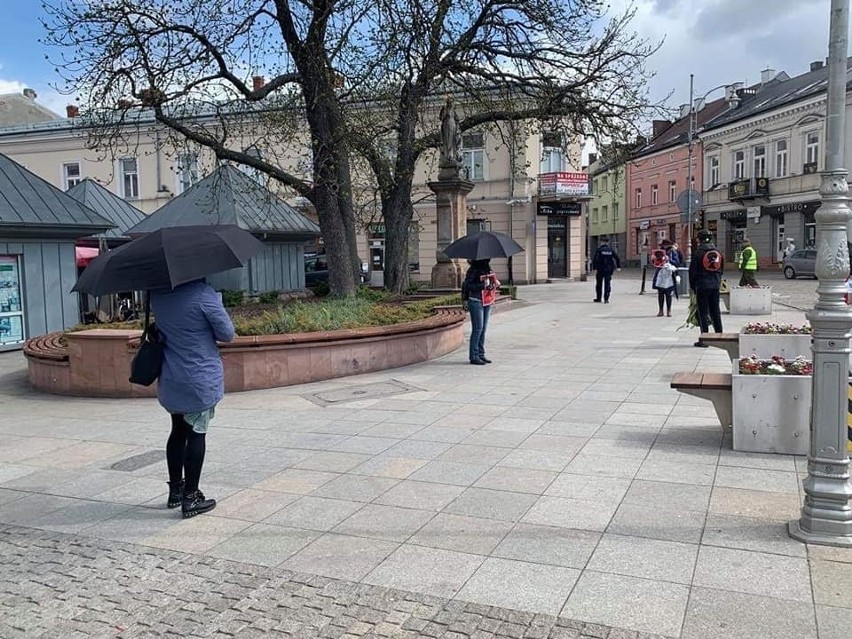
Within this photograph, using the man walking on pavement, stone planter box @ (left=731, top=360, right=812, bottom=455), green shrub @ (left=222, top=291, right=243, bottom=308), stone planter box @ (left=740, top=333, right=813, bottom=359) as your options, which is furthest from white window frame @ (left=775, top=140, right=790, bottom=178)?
stone planter box @ (left=731, top=360, right=812, bottom=455)

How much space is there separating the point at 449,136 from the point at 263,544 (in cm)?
1626

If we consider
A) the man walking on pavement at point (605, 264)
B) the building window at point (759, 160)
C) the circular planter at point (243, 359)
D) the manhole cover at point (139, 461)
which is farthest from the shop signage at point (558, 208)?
the manhole cover at point (139, 461)

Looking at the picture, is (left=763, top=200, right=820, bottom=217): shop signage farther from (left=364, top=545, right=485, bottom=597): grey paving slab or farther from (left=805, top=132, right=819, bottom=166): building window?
(left=364, top=545, right=485, bottom=597): grey paving slab

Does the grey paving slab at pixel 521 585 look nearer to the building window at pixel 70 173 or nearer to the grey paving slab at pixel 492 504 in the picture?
the grey paving slab at pixel 492 504

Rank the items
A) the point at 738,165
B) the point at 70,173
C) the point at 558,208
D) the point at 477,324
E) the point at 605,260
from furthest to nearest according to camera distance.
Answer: the point at 738,165, the point at 70,173, the point at 558,208, the point at 605,260, the point at 477,324

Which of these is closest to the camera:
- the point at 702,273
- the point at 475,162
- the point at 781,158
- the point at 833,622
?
the point at 833,622

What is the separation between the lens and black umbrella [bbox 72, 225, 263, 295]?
15.0ft

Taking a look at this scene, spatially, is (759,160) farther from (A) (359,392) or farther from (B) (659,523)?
(B) (659,523)

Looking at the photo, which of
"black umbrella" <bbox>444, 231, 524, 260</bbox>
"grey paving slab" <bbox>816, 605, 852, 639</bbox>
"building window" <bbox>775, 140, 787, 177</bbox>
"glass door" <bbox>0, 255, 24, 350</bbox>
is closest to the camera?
"grey paving slab" <bbox>816, 605, 852, 639</bbox>

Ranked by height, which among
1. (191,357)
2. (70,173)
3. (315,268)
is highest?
(70,173)

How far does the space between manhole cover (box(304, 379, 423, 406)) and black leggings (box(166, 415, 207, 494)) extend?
3.50 metres

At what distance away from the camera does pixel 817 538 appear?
412cm

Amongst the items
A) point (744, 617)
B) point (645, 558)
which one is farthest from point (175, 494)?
point (744, 617)

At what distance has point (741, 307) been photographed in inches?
680
